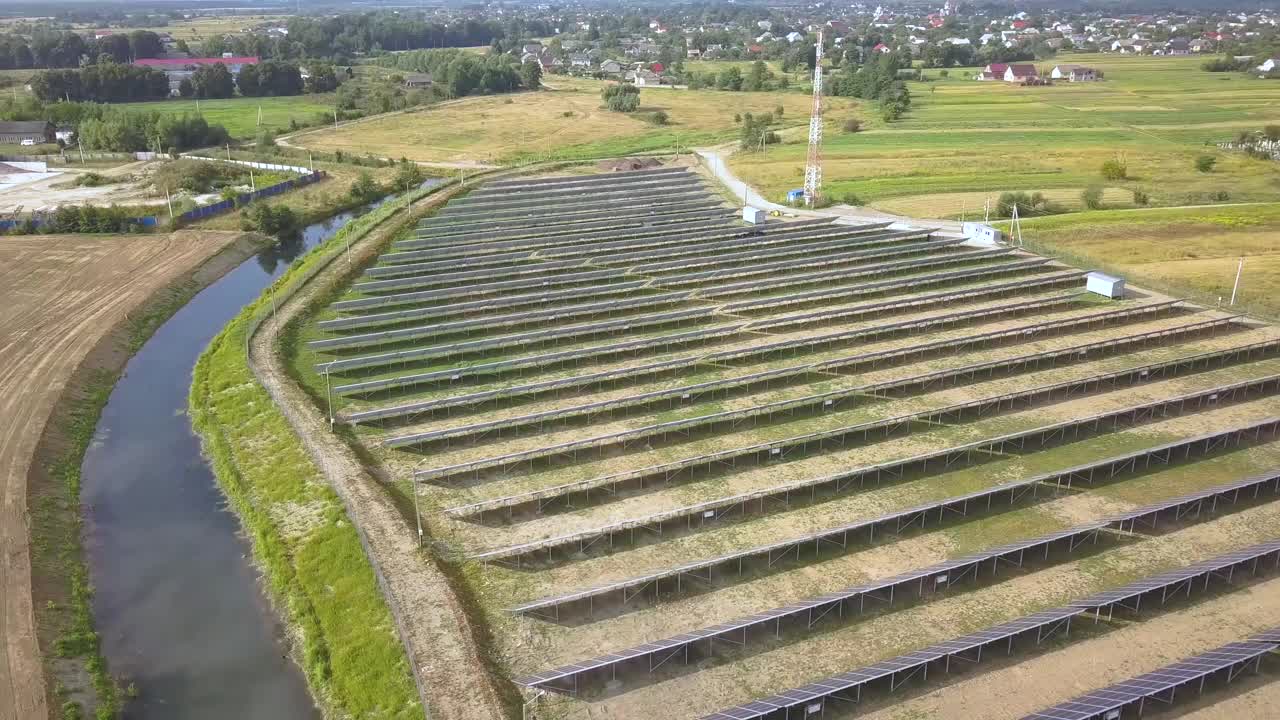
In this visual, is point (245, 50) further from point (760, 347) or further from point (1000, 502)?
point (1000, 502)

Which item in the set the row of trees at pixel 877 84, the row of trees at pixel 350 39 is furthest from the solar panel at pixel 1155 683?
the row of trees at pixel 350 39

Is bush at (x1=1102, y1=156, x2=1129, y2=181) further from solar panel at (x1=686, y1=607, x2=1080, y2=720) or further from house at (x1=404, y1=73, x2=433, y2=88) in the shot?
house at (x1=404, y1=73, x2=433, y2=88)

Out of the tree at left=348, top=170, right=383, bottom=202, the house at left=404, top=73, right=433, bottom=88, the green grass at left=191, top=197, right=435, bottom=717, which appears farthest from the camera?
the house at left=404, top=73, right=433, bottom=88

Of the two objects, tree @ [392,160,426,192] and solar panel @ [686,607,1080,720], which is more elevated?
tree @ [392,160,426,192]

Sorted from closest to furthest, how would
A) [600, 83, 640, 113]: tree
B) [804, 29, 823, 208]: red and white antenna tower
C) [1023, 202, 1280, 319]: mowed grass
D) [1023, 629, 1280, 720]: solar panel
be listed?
1. [1023, 629, 1280, 720]: solar panel
2. [1023, 202, 1280, 319]: mowed grass
3. [804, 29, 823, 208]: red and white antenna tower
4. [600, 83, 640, 113]: tree

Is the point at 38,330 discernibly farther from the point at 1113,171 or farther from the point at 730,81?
the point at 730,81

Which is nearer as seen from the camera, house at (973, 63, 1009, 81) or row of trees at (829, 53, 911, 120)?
row of trees at (829, 53, 911, 120)

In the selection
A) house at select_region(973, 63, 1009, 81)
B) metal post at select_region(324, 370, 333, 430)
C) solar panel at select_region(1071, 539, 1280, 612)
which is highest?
house at select_region(973, 63, 1009, 81)

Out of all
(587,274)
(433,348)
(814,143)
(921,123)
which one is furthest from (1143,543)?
(921,123)

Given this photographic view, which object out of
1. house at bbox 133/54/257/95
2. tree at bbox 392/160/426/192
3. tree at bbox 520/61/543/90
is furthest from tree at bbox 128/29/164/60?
tree at bbox 392/160/426/192
